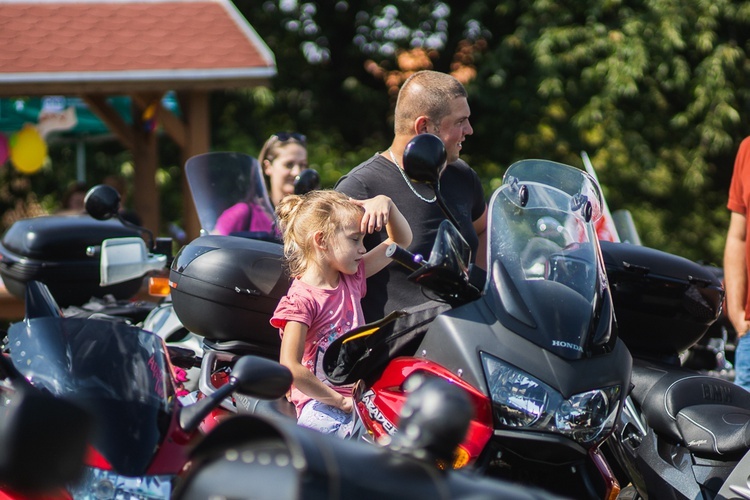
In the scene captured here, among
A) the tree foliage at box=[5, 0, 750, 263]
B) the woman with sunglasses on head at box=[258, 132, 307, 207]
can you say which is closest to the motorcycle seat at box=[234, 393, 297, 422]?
the woman with sunglasses on head at box=[258, 132, 307, 207]

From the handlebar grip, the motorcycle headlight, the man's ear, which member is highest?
the handlebar grip

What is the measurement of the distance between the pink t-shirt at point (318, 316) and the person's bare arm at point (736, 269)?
216 centimetres

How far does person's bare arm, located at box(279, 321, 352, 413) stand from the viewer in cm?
319

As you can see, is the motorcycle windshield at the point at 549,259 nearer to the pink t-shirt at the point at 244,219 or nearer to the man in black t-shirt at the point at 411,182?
the man in black t-shirt at the point at 411,182

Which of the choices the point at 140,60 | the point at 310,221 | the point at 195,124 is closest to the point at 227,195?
the point at 310,221

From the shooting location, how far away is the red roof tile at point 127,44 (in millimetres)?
10742

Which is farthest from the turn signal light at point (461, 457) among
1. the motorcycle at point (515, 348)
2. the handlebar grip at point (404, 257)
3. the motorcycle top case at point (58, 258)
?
the motorcycle top case at point (58, 258)

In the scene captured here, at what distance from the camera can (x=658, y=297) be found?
393cm

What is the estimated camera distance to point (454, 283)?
2863 mm

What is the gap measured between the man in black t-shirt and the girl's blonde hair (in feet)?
0.89

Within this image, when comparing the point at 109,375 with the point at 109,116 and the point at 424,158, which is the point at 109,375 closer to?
the point at 424,158

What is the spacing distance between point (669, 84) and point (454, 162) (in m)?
10.3

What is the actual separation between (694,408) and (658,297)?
19.0 inches

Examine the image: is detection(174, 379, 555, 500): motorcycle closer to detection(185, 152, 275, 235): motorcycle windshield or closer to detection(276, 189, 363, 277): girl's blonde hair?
detection(276, 189, 363, 277): girl's blonde hair
